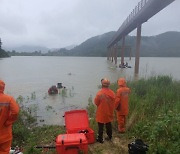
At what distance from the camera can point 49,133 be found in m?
8.70

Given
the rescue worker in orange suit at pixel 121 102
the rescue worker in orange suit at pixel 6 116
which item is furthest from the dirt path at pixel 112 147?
the rescue worker in orange suit at pixel 6 116

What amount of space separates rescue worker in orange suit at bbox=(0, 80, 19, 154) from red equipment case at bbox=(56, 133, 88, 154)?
1.03 metres

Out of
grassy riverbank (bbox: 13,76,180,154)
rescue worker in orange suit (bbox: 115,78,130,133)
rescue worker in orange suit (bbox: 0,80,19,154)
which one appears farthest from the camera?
rescue worker in orange suit (bbox: 115,78,130,133)

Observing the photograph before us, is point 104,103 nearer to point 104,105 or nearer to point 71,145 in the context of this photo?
point 104,105

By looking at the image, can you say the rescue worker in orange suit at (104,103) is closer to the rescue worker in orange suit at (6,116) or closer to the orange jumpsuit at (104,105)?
the orange jumpsuit at (104,105)

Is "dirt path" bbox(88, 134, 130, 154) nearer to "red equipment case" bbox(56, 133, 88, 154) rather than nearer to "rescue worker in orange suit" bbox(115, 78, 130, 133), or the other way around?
"rescue worker in orange suit" bbox(115, 78, 130, 133)

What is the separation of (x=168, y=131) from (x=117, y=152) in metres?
1.34

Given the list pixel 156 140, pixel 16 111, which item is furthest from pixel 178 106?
pixel 16 111

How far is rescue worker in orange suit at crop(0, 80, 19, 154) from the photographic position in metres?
5.17

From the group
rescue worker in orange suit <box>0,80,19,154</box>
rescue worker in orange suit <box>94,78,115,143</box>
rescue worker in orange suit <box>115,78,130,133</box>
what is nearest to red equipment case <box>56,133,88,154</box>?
rescue worker in orange suit <box>0,80,19,154</box>

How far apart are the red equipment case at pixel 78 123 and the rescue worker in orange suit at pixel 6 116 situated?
1.92 m

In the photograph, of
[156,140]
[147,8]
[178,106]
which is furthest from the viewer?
[147,8]

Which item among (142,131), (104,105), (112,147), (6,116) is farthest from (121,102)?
(6,116)

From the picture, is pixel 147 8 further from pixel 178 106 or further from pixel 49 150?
pixel 49 150
